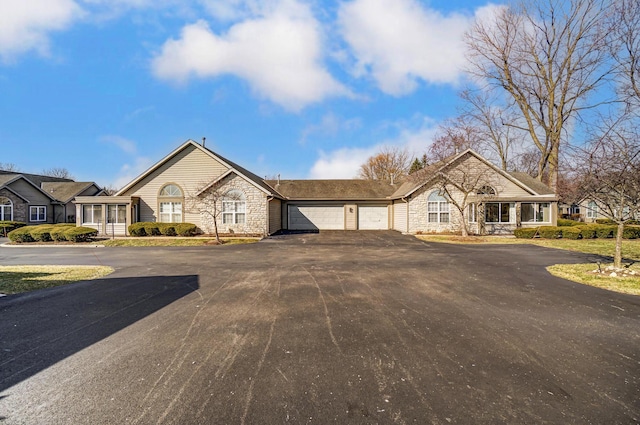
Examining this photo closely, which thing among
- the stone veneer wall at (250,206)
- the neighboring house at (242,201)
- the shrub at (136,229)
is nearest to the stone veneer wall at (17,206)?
the neighboring house at (242,201)

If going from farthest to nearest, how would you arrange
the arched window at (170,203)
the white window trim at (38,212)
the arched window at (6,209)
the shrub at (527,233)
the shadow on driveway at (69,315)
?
the white window trim at (38,212), the arched window at (6,209), the arched window at (170,203), the shrub at (527,233), the shadow on driveway at (69,315)

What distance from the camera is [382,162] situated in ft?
158

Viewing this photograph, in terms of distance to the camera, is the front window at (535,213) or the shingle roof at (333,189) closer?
the front window at (535,213)

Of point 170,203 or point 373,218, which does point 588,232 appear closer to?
point 373,218

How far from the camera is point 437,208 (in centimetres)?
2234

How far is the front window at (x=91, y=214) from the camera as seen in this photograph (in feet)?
71.7

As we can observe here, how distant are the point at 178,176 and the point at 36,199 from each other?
60.3ft

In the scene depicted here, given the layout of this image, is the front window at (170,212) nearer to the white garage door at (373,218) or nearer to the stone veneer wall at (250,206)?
the stone veneer wall at (250,206)

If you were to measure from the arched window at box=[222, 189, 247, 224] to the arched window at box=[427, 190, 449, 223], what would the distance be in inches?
541

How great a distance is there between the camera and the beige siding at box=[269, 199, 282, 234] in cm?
2238

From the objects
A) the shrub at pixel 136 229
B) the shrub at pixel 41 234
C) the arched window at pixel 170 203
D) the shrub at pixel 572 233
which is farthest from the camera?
the arched window at pixel 170 203

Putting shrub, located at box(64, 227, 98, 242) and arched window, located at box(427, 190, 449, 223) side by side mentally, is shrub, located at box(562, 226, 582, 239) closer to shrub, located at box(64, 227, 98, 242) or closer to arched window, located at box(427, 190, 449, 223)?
arched window, located at box(427, 190, 449, 223)

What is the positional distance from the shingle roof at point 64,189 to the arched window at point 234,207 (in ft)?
68.4

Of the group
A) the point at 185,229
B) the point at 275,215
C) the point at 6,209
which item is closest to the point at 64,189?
the point at 6,209
